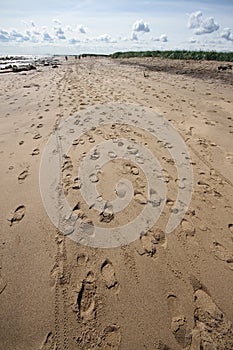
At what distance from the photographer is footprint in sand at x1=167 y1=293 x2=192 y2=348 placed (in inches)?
73.8

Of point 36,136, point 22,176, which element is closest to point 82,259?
point 22,176

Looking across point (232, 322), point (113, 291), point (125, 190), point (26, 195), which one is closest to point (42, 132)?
point (26, 195)

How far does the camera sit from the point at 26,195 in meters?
3.42

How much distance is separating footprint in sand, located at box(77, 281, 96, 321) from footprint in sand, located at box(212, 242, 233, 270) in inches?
58.3

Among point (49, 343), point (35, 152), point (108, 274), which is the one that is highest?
point (35, 152)

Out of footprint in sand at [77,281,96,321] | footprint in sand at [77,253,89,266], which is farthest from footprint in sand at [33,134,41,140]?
footprint in sand at [77,281,96,321]

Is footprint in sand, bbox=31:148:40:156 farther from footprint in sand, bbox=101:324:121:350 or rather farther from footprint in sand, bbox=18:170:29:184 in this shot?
footprint in sand, bbox=101:324:121:350

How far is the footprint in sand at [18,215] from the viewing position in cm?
301

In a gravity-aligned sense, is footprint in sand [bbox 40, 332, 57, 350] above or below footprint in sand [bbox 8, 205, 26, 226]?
below

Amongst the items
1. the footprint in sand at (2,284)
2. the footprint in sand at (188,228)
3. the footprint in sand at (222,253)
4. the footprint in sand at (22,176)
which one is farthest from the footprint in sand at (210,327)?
the footprint in sand at (22,176)

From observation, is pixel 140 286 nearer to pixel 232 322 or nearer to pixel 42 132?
pixel 232 322

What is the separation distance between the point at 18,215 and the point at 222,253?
9.02 ft

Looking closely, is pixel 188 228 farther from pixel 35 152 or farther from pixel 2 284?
pixel 35 152

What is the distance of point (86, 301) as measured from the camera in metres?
2.11
